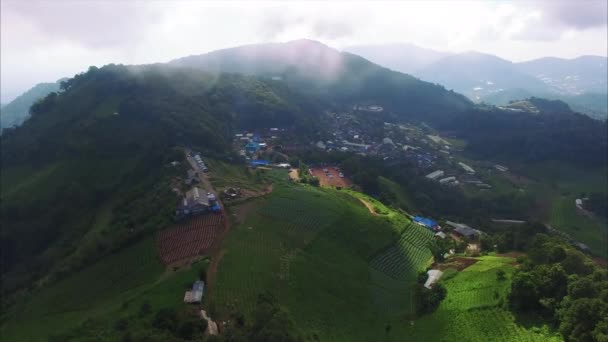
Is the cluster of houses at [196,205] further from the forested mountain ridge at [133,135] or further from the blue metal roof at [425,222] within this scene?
the blue metal roof at [425,222]

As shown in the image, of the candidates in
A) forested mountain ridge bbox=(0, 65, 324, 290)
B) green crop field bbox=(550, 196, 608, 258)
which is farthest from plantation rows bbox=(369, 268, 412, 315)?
green crop field bbox=(550, 196, 608, 258)

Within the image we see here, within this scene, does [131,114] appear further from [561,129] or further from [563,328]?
[561,129]

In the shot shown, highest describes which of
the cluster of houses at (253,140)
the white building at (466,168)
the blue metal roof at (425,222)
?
the cluster of houses at (253,140)

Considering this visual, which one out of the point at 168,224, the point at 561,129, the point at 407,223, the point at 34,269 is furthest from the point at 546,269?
the point at 561,129

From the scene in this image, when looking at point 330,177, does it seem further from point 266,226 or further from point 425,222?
point 266,226

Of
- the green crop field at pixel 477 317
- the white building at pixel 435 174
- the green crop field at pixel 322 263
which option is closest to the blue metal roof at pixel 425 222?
the green crop field at pixel 322 263

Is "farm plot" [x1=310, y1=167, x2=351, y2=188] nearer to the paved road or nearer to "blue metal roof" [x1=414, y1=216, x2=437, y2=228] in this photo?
"blue metal roof" [x1=414, y1=216, x2=437, y2=228]

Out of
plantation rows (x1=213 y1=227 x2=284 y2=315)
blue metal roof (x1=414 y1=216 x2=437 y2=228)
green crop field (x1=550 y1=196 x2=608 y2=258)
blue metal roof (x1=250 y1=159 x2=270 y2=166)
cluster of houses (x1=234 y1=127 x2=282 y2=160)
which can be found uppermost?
plantation rows (x1=213 y1=227 x2=284 y2=315)
